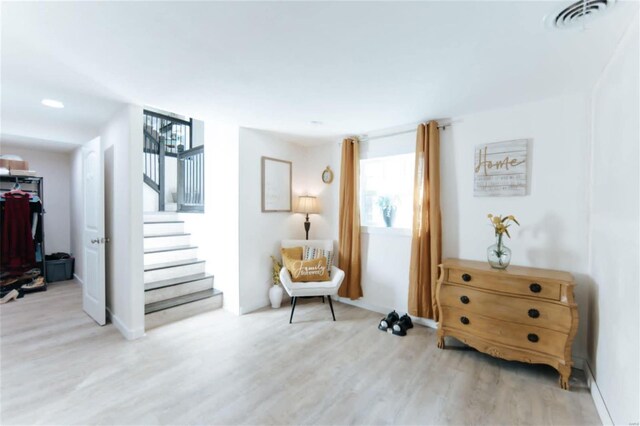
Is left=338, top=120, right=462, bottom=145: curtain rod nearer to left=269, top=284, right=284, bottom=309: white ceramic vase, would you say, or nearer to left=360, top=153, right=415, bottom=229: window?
left=360, top=153, right=415, bottom=229: window

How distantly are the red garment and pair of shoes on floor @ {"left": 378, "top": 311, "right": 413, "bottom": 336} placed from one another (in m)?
5.20

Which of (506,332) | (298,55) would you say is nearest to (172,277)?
(298,55)

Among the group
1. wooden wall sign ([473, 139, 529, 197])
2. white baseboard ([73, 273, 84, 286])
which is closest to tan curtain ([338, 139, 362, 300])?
wooden wall sign ([473, 139, 529, 197])

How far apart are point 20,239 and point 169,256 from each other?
236 cm

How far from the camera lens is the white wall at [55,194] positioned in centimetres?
462

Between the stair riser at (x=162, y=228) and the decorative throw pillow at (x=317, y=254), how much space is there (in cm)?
210

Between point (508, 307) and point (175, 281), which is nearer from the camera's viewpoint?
point (508, 307)

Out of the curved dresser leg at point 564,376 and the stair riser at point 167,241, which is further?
the stair riser at point 167,241

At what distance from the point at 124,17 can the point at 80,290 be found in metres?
4.46

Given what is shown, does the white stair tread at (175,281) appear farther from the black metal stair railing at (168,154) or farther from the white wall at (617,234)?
the white wall at (617,234)

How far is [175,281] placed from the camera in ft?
11.3

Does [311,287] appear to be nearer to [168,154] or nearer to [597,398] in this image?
[597,398]

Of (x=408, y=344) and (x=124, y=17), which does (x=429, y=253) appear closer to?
(x=408, y=344)

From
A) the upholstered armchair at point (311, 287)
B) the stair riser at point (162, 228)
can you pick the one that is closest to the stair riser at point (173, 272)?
the stair riser at point (162, 228)
